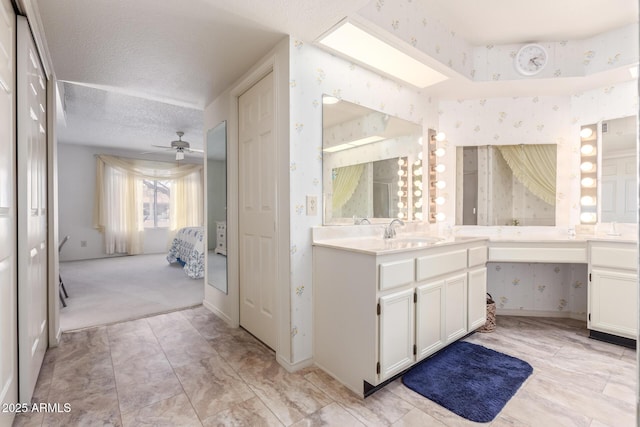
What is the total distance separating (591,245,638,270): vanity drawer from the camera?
236 centimetres

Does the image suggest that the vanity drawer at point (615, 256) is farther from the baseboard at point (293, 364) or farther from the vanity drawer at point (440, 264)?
the baseboard at point (293, 364)

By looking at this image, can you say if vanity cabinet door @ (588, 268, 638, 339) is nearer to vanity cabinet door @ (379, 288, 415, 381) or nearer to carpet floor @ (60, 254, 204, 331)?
vanity cabinet door @ (379, 288, 415, 381)

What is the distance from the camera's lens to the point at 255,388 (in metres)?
1.84

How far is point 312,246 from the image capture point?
215 cm

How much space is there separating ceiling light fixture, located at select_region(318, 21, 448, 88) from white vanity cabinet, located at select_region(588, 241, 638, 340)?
6.48 ft

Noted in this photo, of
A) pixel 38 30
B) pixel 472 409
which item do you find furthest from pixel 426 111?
pixel 38 30


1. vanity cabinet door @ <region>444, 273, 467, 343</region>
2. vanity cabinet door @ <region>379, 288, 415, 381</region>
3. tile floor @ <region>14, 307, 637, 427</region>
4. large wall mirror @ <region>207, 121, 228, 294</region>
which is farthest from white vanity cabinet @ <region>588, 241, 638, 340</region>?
large wall mirror @ <region>207, 121, 228, 294</region>

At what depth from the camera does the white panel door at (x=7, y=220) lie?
53.2 inches

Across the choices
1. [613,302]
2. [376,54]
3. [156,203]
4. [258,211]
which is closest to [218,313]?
[258,211]

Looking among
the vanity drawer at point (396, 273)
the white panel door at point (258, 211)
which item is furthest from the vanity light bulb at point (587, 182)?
the white panel door at point (258, 211)

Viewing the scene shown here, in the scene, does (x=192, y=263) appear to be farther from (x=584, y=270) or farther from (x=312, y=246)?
(x=584, y=270)

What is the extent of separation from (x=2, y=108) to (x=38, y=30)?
2.98 ft

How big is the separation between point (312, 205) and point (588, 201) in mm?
2792

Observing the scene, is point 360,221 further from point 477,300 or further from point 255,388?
point 255,388
